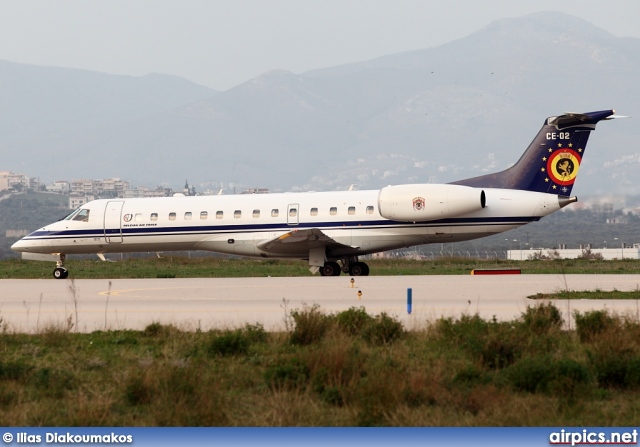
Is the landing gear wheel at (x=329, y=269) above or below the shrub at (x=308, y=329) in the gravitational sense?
above

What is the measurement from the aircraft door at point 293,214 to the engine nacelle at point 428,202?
2.97m

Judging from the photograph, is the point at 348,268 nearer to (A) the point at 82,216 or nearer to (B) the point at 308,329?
(A) the point at 82,216

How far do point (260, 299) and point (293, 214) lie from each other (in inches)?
434

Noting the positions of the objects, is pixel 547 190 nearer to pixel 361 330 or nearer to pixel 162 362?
pixel 361 330

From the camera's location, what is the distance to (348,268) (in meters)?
35.0

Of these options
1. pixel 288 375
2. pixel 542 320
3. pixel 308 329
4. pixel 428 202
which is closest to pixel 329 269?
pixel 428 202

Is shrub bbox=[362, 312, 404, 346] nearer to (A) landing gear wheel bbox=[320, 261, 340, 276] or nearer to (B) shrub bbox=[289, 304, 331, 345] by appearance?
(B) shrub bbox=[289, 304, 331, 345]

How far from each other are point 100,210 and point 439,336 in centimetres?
2374

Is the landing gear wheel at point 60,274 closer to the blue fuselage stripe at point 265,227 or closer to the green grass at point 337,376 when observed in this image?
the blue fuselage stripe at point 265,227

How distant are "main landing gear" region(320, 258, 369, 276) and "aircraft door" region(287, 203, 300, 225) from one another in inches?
69.4

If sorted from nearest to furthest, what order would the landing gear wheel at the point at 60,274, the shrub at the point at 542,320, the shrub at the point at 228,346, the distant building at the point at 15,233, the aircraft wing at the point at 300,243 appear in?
1. the shrub at the point at 228,346
2. the shrub at the point at 542,320
3. the aircraft wing at the point at 300,243
4. the landing gear wheel at the point at 60,274
5. the distant building at the point at 15,233

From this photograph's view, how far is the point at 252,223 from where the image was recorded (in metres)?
34.7

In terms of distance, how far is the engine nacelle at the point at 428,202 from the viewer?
32188 millimetres

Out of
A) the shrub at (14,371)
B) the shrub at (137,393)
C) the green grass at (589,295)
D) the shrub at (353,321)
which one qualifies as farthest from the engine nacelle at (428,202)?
the shrub at (137,393)
